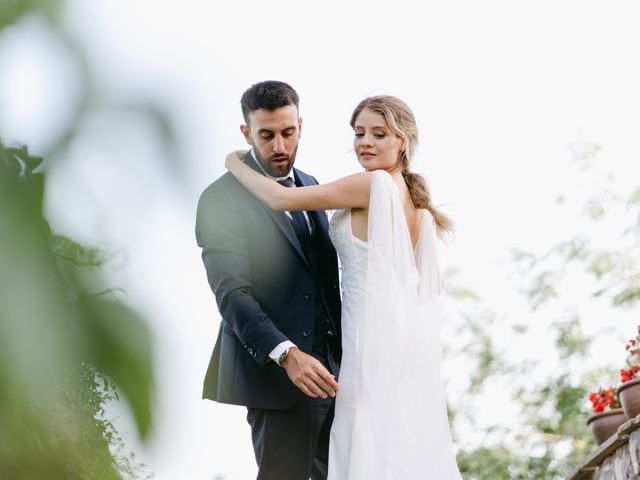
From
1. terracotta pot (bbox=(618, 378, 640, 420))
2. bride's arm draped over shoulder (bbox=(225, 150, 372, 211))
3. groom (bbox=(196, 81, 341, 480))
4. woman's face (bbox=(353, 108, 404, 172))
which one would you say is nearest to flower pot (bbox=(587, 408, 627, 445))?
terracotta pot (bbox=(618, 378, 640, 420))

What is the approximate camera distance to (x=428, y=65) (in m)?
1.01

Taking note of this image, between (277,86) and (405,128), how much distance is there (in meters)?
0.60

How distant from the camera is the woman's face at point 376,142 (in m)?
3.50

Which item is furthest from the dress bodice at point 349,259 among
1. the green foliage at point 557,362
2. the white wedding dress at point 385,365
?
the green foliage at point 557,362

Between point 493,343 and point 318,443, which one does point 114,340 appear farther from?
point 493,343

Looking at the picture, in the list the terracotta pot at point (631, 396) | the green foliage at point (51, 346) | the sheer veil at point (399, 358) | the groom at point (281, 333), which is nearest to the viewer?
the green foliage at point (51, 346)

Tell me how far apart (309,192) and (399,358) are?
0.61 m

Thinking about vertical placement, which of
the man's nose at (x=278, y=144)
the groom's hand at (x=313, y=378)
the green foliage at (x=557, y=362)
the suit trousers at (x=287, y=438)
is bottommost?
the green foliage at (x=557, y=362)

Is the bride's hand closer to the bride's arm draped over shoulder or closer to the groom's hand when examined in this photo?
the bride's arm draped over shoulder

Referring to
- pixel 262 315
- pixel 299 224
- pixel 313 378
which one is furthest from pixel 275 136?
pixel 313 378

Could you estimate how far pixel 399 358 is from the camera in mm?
3453

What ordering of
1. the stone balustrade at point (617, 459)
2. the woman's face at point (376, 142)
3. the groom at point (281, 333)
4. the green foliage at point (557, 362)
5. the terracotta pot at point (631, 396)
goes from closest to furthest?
the groom at point (281, 333) → the woman's face at point (376, 142) → the stone balustrade at point (617, 459) → the terracotta pot at point (631, 396) → the green foliage at point (557, 362)

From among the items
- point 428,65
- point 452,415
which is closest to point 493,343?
point 452,415

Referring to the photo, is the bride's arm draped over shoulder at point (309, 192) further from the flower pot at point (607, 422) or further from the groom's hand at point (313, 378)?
the flower pot at point (607, 422)
